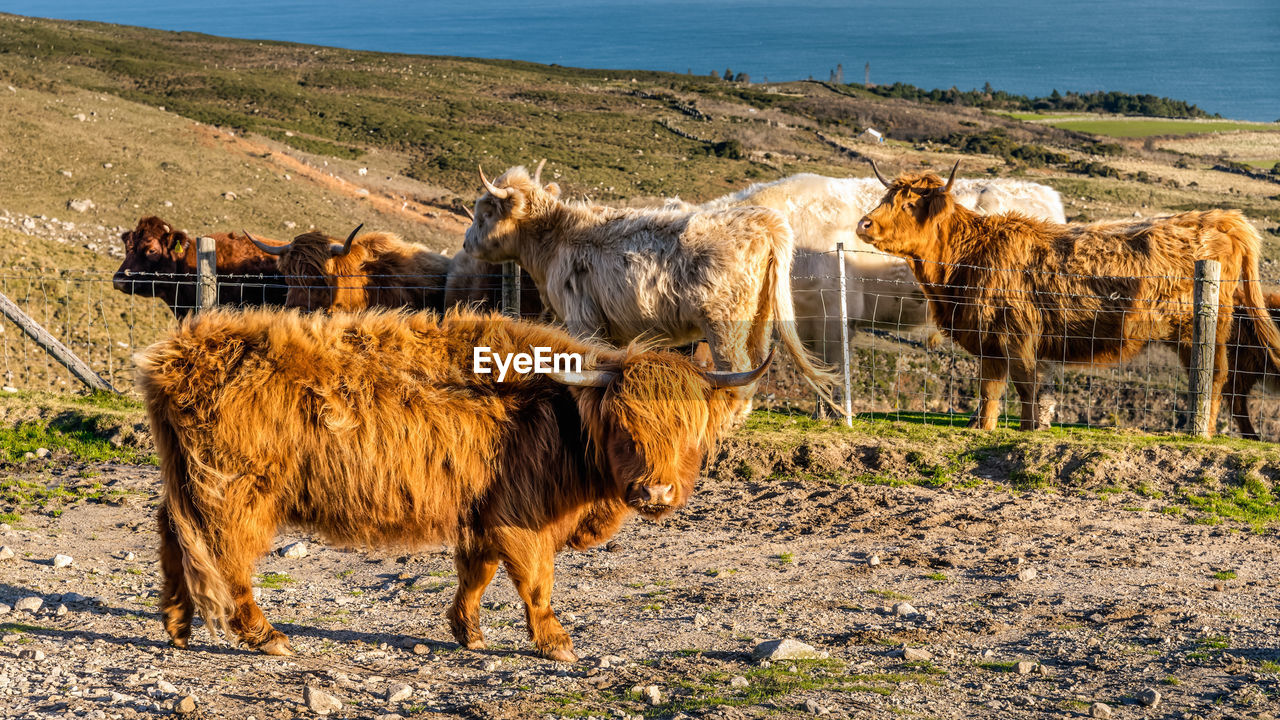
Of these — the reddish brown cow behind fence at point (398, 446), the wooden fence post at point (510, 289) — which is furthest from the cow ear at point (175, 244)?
the reddish brown cow behind fence at point (398, 446)

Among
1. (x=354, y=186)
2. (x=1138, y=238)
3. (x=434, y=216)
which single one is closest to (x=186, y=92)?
(x=354, y=186)

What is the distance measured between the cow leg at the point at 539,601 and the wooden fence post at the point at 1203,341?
5.91 meters

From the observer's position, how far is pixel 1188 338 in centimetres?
920

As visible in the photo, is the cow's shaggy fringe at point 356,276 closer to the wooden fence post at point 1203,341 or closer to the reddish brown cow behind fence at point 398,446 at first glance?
the reddish brown cow behind fence at point 398,446

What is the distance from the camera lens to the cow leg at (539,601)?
16.5ft

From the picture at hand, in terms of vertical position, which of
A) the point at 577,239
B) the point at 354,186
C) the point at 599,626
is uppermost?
the point at 354,186

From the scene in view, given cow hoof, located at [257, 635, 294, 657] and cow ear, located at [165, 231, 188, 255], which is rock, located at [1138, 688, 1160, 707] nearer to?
cow hoof, located at [257, 635, 294, 657]

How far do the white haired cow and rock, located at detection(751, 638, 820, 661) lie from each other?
5721 mm

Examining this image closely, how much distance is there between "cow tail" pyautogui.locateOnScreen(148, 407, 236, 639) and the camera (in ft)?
15.8

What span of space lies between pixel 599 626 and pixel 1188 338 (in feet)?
19.7

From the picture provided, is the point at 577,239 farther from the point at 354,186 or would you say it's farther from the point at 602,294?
the point at 354,186

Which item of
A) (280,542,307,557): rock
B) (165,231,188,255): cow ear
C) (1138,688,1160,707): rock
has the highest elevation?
(165,231,188,255): cow ear

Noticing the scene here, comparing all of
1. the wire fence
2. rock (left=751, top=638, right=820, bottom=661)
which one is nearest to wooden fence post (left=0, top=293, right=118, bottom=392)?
the wire fence

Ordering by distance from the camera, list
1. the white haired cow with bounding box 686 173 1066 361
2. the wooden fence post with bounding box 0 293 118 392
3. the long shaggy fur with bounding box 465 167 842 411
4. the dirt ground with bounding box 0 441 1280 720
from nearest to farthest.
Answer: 1. the dirt ground with bounding box 0 441 1280 720
2. the long shaggy fur with bounding box 465 167 842 411
3. the wooden fence post with bounding box 0 293 118 392
4. the white haired cow with bounding box 686 173 1066 361
